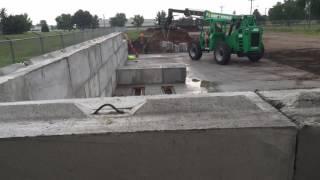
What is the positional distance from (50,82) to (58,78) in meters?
0.43

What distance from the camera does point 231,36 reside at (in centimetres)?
2003

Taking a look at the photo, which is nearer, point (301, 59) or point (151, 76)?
point (151, 76)

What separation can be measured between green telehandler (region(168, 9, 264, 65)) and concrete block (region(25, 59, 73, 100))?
13.8 m

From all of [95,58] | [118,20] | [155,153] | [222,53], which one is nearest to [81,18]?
[118,20]

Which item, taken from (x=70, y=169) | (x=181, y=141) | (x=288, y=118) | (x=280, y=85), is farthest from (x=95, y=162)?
(x=280, y=85)

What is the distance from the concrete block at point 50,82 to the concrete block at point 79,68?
438 millimetres

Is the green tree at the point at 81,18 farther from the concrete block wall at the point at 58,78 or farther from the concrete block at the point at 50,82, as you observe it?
the concrete block at the point at 50,82

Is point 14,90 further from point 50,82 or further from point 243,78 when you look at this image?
point 243,78

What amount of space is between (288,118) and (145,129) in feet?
3.71

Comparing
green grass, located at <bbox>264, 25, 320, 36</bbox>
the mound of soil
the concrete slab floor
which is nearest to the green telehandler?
the concrete slab floor

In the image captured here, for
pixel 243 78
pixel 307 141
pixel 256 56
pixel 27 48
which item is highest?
Answer: pixel 27 48

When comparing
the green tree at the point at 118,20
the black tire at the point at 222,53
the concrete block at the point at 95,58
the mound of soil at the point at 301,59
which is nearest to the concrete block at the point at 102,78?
the concrete block at the point at 95,58

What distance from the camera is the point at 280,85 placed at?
13.9 meters

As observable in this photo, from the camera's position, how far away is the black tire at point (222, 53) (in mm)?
19953
